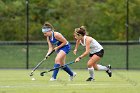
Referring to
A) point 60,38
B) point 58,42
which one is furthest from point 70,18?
point 60,38

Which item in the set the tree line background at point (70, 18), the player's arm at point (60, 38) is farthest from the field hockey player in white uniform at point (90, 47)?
the tree line background at point (70, 18)

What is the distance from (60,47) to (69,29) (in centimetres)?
1300

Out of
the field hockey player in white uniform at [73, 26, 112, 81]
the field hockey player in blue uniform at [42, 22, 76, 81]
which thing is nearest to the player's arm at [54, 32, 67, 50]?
the field hockey player in blue uniform at [42, 22, 76, 81]

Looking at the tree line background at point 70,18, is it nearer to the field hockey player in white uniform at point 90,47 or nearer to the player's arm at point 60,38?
the player's arm at point 60,38

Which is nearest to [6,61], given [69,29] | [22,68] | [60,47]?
[22,68]

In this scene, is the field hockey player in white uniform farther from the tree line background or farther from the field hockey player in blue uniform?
the tree line background

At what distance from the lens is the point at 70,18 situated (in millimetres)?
33156

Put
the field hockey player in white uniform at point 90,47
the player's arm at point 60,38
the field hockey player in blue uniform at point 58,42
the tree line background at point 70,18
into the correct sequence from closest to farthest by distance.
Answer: the field hockey player in white uniform at point 90,47 → the field hockey player in blue uniform at point 58,42 → the player's arm at point 60,38 → the tree line background at point 70,18

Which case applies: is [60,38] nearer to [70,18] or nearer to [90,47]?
[90,47]

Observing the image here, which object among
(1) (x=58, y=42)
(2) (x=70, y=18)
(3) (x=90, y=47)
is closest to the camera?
(3) (x=90, y=47)

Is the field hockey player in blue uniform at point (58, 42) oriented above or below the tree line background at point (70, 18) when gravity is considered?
below

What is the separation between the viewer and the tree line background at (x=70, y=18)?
3123 centimetres

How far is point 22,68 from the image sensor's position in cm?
2959

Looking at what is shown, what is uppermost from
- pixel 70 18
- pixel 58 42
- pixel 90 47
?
pixel 70 18
